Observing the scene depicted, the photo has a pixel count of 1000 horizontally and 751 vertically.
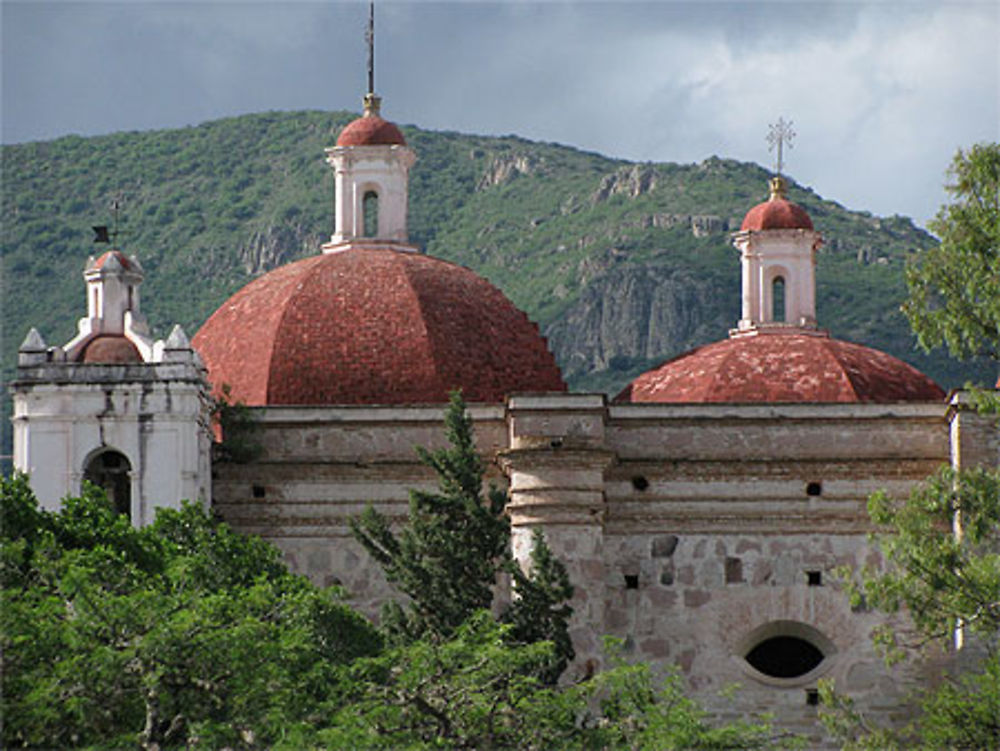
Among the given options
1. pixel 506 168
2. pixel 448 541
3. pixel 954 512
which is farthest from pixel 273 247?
pixel 954 512

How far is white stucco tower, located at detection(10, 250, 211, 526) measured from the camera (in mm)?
34938

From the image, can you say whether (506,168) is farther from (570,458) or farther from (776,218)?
(570,458)

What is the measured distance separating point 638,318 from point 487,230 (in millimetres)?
7163

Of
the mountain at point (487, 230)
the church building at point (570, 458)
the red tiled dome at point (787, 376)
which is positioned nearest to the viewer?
the church building at point (570, 458)

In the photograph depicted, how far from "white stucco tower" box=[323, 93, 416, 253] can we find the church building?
2.38m

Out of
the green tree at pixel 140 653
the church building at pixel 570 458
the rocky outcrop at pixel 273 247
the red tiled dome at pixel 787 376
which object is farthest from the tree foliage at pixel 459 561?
the rocky outcrop at pixel 273 247

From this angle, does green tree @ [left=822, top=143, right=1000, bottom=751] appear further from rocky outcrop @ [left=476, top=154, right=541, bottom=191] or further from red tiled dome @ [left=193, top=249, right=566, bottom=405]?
rocky outcrop @ [left=476, top=154, right=541, bottom=191]

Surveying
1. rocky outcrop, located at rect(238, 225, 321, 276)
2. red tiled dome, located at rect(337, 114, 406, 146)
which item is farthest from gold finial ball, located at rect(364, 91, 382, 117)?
rocky outcrop, located at rect(238, 225, 321, 276)

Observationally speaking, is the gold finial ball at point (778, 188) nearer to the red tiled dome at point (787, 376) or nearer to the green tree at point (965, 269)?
the red tiled dome at point (787, 376)

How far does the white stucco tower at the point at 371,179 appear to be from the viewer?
4012 centimetres

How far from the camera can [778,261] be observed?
4116 cm

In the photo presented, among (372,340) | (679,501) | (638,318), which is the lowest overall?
(679,501)

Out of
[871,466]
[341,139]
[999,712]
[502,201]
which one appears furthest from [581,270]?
[999,712]

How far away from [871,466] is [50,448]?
9594mm
